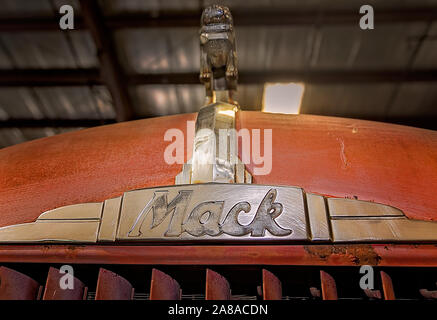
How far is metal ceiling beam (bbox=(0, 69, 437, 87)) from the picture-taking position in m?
6.03

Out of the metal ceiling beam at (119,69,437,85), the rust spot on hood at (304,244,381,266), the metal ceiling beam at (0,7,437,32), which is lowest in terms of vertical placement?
the rust spot on hood at (304,244,381,266)

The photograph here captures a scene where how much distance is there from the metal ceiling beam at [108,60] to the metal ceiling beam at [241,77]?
197 millimetres

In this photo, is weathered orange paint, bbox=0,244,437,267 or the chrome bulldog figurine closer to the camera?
weathered orange paint, bbox=0,244,437,267

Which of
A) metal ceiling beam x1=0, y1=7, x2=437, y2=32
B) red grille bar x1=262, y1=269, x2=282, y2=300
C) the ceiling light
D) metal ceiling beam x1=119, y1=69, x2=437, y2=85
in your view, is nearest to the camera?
red grille bar x1=262, y1=269, x2=282, y2=300

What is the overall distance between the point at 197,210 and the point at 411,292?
516 mm

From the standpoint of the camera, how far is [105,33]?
18.0ft

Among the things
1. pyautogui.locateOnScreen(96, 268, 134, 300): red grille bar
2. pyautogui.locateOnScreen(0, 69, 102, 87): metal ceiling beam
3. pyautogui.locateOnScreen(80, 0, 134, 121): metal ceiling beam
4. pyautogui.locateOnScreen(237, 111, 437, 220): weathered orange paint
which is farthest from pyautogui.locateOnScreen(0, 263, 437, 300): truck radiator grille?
pyautogui.locateOnScreen(0, 69, 102, 87): metal ceiling beam

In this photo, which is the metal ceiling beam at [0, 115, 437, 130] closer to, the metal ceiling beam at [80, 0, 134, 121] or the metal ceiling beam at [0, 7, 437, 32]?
the metal ceiling beam at [80, 0, 134, 121]

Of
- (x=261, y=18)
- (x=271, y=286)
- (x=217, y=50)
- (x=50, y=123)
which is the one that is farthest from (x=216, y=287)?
(x=50, y=123)

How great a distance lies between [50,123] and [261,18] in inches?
184

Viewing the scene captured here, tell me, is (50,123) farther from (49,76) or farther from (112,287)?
(112,287)

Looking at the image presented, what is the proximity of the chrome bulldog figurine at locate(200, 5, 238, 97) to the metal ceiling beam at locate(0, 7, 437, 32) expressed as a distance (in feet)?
13.6

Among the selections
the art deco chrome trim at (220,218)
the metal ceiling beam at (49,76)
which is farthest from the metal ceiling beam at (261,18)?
the art deco chrome trim at (220,218)

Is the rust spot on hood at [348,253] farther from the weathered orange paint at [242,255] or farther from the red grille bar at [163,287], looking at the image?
the red grille bar at [163,287]
